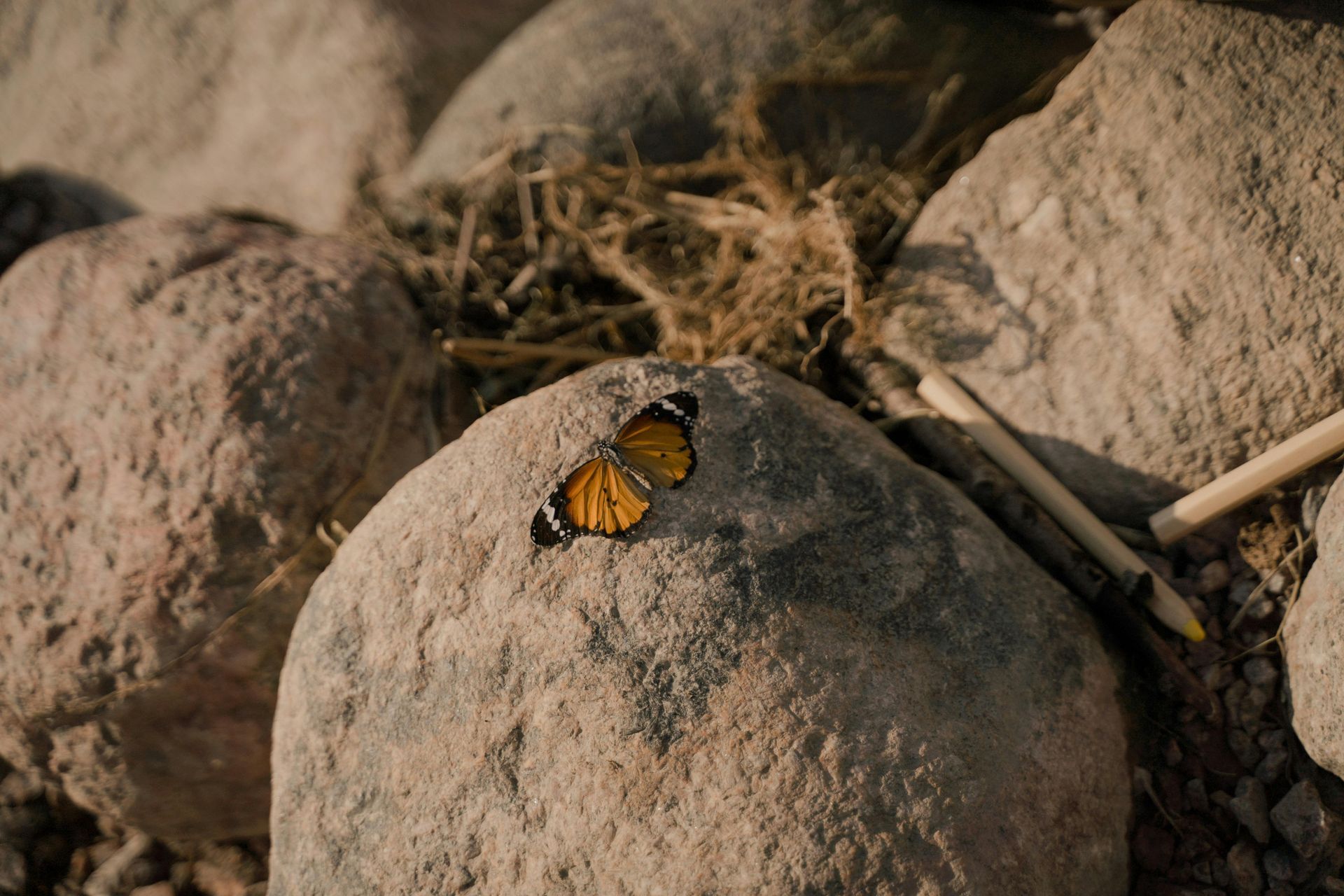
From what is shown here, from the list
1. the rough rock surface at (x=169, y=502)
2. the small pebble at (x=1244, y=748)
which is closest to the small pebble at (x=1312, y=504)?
the small pebble at (x=1244, y=748)

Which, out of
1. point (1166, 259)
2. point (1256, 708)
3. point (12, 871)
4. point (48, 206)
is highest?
point (48, 206)

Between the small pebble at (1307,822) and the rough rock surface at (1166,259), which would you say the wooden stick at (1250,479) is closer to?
the rough rock surface at (1166,259)

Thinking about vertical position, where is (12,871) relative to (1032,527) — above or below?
above

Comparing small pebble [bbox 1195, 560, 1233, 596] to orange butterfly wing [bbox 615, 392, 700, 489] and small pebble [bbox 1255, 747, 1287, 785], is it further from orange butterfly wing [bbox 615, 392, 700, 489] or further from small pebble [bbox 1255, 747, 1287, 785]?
orange butterfly wing [bbox 615, 392, 700, 489]

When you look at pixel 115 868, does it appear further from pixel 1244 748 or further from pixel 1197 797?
pixel 1244 748

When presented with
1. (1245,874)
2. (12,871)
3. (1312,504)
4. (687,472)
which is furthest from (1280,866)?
(12,871)
